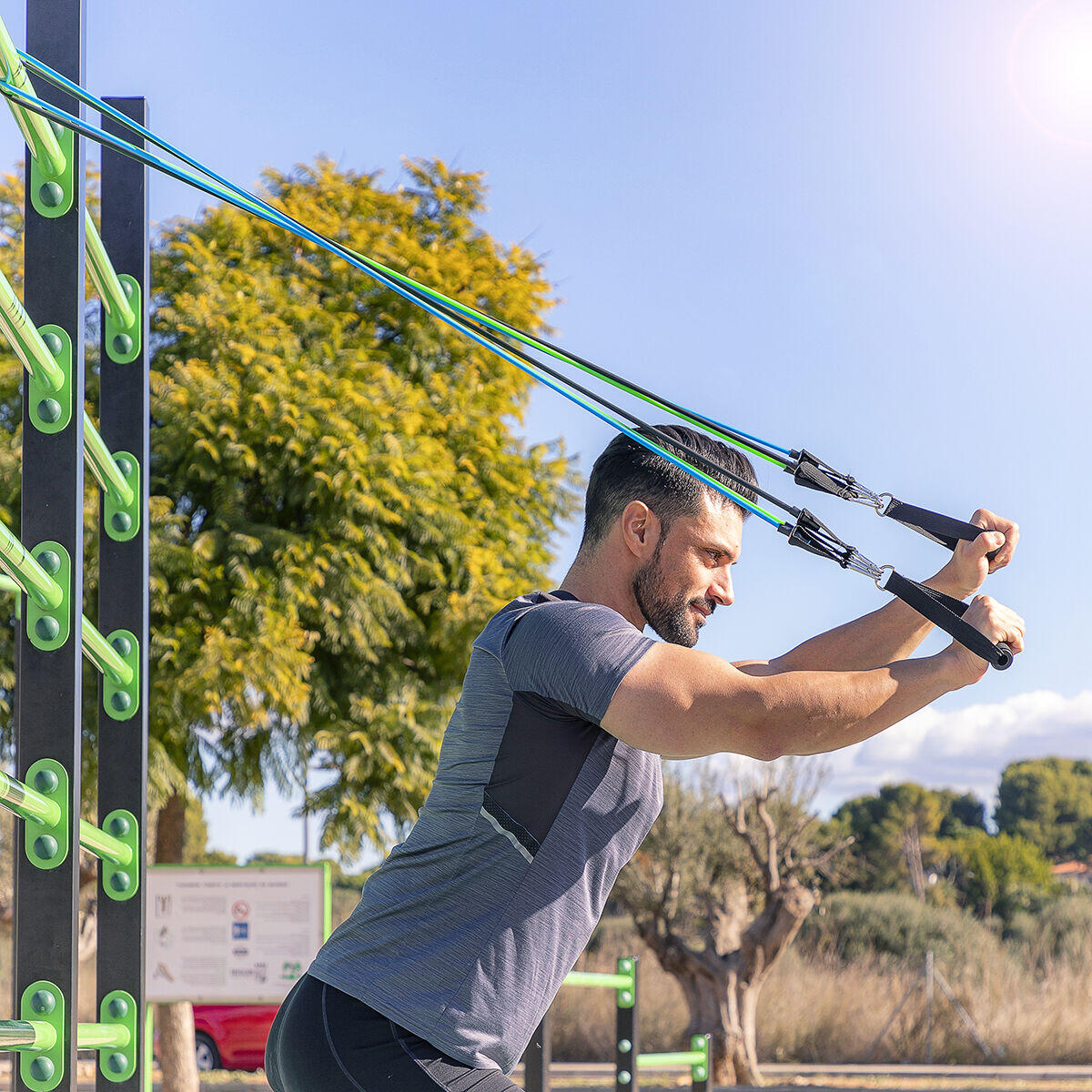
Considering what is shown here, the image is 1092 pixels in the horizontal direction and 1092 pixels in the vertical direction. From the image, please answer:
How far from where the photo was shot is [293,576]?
28.6 feet

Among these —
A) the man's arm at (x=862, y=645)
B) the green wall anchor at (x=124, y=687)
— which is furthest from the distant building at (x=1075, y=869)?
the green wall anchor at (x=124, y=687)

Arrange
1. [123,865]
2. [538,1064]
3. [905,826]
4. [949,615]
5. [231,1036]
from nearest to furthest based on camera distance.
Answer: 1. [949,615]
2. [123,865]
3. [538,1064]
4. [231,1036]
5. [905,826]

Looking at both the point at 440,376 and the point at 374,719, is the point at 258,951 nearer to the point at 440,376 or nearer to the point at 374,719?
the point at 374,719

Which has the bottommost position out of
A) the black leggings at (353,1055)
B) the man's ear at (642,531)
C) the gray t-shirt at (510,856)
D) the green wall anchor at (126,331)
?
the black leggings at (353,1055)

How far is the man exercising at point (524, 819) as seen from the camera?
1.58m

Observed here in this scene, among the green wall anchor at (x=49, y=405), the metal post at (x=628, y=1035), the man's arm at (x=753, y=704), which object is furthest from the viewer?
the metal post at (x=628, y=1035)

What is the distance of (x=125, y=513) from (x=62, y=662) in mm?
428

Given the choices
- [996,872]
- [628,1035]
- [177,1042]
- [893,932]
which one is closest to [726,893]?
[893,932]

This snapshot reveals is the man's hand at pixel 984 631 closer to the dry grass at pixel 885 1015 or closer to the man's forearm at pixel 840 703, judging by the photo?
the man's forearm at pixel 840 703

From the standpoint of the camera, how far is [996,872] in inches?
1175

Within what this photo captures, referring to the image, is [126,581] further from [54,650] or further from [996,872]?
[996,872]

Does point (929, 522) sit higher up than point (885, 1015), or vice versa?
point (929, 522)

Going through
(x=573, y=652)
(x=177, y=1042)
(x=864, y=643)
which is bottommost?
(x=177, y=1042)

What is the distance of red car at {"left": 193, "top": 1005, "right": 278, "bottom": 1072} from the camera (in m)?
13.5
